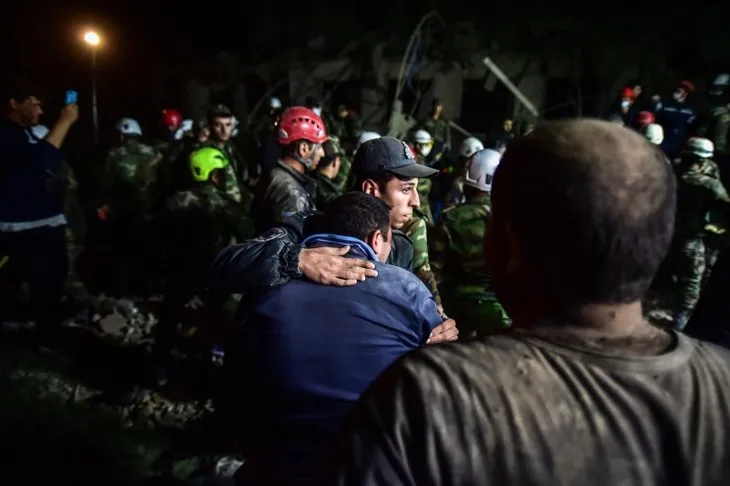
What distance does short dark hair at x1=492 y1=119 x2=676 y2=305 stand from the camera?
3.98ft

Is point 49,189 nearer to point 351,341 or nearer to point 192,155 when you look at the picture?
point 192,155

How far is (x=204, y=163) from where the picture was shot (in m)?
6.62

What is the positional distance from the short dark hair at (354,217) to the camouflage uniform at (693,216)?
6.17m

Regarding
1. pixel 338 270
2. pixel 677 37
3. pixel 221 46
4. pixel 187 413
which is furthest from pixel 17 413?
pixel 677 37

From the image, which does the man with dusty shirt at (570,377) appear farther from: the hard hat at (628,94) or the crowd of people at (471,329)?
the hard hat at (628,94)

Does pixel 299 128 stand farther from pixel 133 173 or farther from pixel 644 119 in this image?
pixel 644 119

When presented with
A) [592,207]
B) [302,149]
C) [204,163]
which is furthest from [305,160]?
Answer: [592,207]

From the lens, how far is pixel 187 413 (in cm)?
545

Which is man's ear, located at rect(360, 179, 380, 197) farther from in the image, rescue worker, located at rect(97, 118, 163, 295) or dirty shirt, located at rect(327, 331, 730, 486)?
rescue worker, located at rect(97, 118, 163, 295)

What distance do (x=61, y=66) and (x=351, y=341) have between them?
21989 mm

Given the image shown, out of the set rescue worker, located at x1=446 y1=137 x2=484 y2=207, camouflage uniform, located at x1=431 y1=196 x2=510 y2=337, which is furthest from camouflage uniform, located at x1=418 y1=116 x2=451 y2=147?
camouflage uniform, located at x1=431 y1=196 x2=510 y2=337

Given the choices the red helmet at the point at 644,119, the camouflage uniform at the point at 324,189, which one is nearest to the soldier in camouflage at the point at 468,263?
the camouflage uniform at the point at 324,189

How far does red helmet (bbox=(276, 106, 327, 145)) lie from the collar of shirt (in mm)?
2357

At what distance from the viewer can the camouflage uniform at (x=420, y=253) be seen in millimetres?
4207
